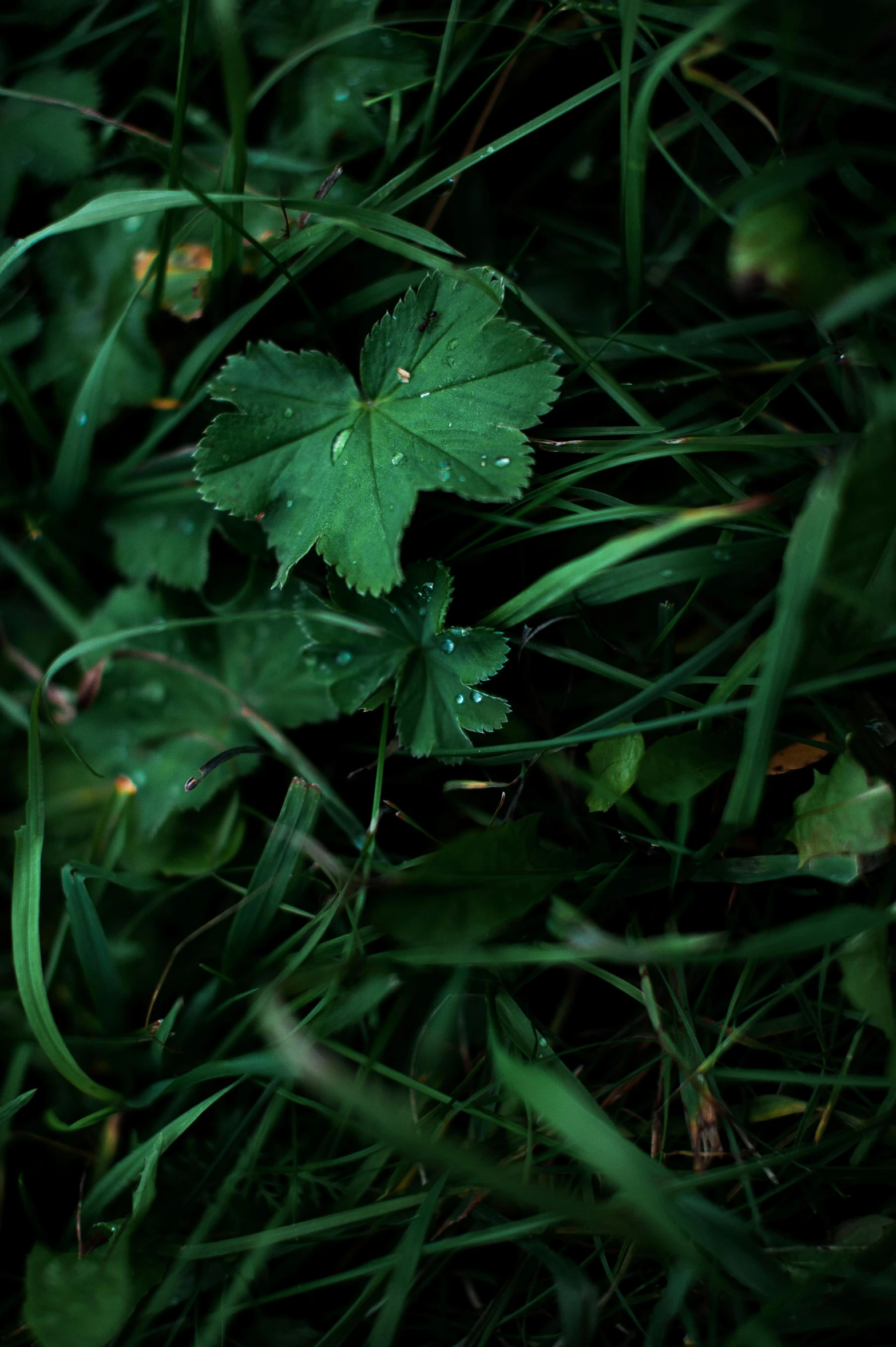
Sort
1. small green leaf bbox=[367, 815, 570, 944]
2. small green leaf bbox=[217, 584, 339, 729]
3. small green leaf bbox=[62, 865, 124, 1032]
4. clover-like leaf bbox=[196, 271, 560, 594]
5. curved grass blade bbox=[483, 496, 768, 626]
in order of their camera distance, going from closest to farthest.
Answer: curved grass blade bbox=[483, 496, 768, 626] → small green leaf bbox=[367, 815, 570, 944] → clover-like leaf bbox=[196, 271, 560, 594] → small green leaf bbox=[62, 865, 124, 1032] → small green leaf bbox=[217, 584, 339, 729]

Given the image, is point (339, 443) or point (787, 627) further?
point (339, 443)

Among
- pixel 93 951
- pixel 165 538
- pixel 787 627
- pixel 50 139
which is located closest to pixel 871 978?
pixel 787 627

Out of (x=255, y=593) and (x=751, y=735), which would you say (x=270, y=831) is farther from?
(x=751, y=735)

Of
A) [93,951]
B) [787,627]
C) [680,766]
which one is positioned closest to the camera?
[787,627]

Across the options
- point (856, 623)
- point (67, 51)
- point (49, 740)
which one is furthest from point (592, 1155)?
point (67, 51)

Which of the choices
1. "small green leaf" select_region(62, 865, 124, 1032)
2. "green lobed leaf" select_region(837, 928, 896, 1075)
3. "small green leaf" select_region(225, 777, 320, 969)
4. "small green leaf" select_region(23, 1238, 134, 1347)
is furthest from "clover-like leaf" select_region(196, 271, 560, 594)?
"small green leaf" select_region(23, 1238, 134, 1347)

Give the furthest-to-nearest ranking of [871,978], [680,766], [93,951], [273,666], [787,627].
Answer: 1. [273,666]
2. [93,951]
3. [680,766]
4. [871,978]
5. [787,627]

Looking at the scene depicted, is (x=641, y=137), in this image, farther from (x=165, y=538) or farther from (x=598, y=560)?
(x=165, y=538)

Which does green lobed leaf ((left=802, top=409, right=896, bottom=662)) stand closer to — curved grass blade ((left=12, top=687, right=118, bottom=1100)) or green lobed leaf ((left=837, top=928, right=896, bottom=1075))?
green lobed leaf ((left=837, top=928, right=896, bottom=1075))
